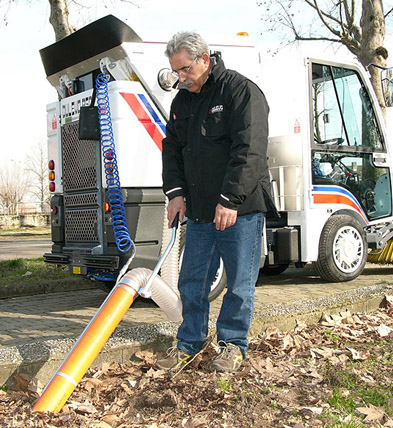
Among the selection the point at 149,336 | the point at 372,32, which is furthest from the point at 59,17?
the point at 149,336

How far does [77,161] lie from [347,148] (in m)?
3.27

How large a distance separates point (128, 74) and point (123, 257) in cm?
176

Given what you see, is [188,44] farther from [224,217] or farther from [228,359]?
[228,359]

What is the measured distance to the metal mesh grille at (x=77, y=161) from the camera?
5.64 m

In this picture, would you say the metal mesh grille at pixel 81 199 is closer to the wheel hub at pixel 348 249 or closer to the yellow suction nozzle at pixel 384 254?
the wheel hub at pixel 348 249

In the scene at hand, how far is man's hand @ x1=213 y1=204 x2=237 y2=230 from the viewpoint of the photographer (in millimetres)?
3523

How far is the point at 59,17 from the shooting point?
9852mm

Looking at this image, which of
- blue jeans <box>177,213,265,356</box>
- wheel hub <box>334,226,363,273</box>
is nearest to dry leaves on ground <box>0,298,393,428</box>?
blue jeans <box>177,213,265,356</box>

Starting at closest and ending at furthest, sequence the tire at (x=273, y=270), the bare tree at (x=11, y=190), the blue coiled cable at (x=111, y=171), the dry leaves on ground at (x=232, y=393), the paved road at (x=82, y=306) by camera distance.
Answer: the dry leaves on ground at (x=232, y=393) → the paved road at (x=82, y=306) → the blue coiled cable at (x=111, y=171) → the tire at (x=273, y=270) → the bare tree at (x=11, y=190)

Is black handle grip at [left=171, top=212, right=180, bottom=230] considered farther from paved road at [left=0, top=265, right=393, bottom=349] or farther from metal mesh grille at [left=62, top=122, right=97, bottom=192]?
metal mesh grille at [left=62, top=122, right=97, bottom=192]

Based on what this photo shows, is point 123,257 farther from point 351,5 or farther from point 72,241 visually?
point 351,5

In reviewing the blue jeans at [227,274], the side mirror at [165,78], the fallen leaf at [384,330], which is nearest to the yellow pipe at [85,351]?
the blue jeans at [227,274]

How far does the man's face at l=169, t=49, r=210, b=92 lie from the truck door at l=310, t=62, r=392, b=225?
321cm

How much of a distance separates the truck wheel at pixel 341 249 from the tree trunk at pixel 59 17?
5.93 meters
